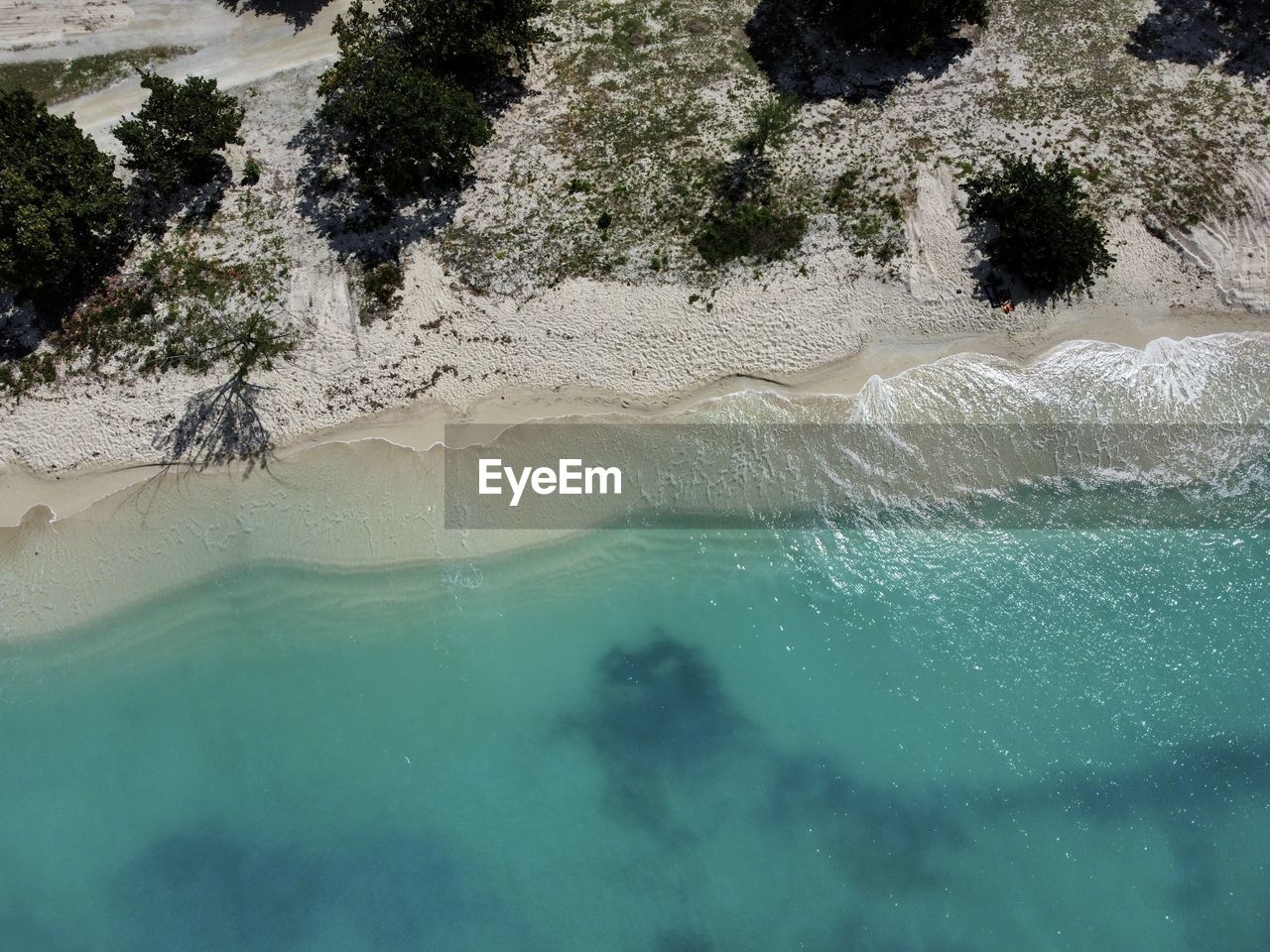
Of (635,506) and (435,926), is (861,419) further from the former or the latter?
(435,926)

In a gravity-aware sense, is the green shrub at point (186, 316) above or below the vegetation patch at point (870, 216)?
below

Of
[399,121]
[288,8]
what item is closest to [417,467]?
[399,121]

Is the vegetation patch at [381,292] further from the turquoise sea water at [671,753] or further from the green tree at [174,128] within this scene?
the turquoise sea water at [671,753]
